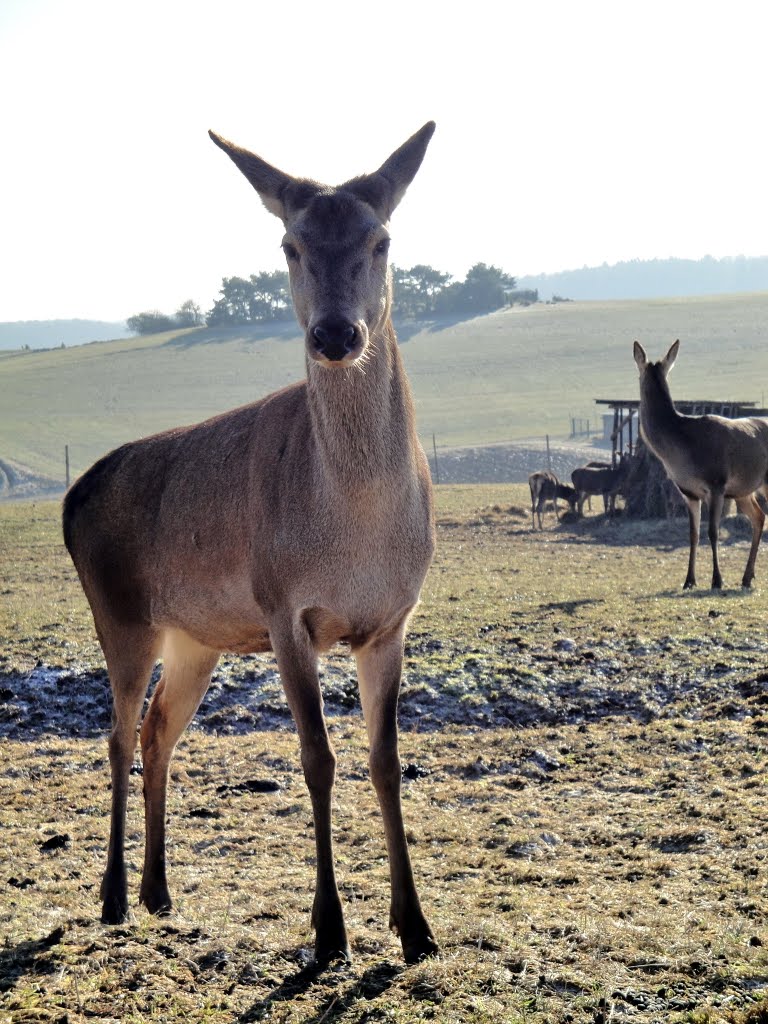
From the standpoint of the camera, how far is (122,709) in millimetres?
5672

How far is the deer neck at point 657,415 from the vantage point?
16516mm

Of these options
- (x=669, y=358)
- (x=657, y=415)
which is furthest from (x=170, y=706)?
(x=657, y=415)

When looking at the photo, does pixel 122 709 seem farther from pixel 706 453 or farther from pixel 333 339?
pixel 706 453

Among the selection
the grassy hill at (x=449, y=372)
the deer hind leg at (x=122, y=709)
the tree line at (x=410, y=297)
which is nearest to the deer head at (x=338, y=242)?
the deer hind leg at (x=122, y=709)

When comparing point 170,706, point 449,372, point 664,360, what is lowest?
point 170,706

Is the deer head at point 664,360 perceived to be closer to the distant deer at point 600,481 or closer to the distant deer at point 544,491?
the distant deer at point 544,491

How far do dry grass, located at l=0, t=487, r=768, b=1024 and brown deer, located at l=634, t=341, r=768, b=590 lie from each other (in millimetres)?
4674

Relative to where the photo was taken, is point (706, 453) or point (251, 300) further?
point (251, 300)

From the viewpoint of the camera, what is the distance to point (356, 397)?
16.6 ft

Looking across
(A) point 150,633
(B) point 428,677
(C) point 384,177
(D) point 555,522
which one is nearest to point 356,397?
(C) point 384,177

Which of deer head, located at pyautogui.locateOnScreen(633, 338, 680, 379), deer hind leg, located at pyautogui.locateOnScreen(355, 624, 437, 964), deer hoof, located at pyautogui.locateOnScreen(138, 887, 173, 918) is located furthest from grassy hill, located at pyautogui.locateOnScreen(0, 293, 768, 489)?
deer hind leg, located at pyautogui.locateOnScreen(355, 624, 437, 964)

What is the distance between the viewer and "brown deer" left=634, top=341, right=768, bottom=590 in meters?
15.9

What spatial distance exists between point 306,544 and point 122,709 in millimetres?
1521

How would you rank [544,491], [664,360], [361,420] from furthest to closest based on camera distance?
1. [544,491]
2. [664,360]
3. [361,420]
